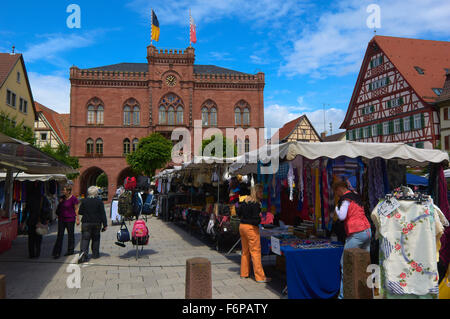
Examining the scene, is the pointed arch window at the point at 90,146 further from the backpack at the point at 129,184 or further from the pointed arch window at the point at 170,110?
the backpack at the point at 129,184

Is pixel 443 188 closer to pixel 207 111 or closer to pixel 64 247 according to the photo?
pixel 64 247

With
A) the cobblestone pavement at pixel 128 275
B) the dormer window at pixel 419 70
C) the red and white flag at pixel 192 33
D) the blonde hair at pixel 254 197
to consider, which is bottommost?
the cobblestone pavement at pixel 128 275

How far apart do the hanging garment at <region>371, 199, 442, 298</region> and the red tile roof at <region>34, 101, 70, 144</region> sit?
153 feet

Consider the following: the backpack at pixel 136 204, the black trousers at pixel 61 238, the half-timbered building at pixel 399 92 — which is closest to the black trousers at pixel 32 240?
the black trousers at pixel 61 238

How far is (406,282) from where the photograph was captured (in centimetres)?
446

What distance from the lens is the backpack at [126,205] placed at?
27.8 feet

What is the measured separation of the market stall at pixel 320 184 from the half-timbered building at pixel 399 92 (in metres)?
21.7

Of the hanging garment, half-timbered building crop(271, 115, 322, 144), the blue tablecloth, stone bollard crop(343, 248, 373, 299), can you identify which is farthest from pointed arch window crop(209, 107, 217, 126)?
stone bollard crop(343, 248, 373, 299)

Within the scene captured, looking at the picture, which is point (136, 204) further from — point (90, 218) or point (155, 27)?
point (155, 27)

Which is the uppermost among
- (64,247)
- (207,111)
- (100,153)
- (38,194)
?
(207,111)

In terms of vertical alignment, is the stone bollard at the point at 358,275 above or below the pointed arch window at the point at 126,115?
below

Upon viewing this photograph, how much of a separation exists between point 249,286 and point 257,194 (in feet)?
5.18

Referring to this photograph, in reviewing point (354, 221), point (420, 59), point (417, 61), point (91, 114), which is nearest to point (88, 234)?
point (354, 221)

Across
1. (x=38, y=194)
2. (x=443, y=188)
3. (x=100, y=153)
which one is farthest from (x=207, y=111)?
(x=443, y=188)
